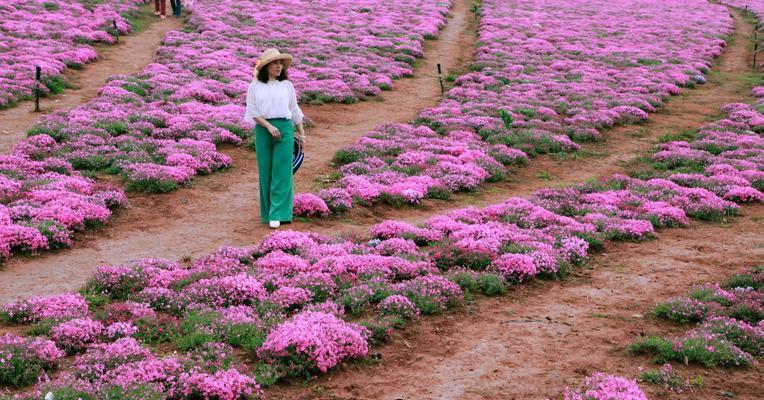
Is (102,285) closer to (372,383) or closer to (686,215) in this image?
(372,383)

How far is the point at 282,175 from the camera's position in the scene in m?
14.5

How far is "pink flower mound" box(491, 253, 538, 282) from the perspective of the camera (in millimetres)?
12188

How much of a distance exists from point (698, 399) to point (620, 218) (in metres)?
8.16

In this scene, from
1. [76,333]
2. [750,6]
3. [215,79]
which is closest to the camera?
[76,333]

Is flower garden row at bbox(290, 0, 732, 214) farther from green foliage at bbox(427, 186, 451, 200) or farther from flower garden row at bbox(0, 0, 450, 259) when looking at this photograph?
flower garden row at bbox(0, 0, 450, 259)

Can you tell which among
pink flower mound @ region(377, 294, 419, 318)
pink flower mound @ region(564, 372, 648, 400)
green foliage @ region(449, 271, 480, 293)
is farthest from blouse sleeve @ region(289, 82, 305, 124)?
pink flower mound @ region(564, 372, 648, 400)

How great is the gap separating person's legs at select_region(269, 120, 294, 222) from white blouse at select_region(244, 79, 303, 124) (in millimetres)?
285

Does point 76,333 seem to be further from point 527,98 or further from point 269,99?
point 527,98

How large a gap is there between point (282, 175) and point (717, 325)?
348 inches

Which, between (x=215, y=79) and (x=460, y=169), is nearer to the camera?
(x=460, y=169)

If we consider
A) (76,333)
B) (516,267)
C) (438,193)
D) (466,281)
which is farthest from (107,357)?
(438,193)

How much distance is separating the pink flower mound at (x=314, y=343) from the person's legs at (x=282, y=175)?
5593mm

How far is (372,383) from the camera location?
8508 mm

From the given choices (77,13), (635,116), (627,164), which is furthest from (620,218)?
(77,13)
